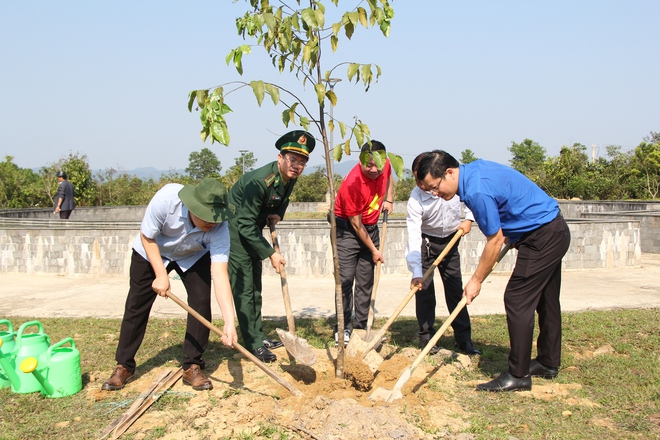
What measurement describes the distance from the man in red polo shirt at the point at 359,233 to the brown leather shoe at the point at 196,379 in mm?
1348

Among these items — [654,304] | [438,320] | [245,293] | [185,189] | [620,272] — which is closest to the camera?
[185,189]

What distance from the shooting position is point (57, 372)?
396 cm

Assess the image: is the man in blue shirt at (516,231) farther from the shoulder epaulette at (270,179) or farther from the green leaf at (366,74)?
the shoulder epaulette at (270,179)

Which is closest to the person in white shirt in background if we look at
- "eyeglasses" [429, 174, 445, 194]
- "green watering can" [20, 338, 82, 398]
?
"eyeglasses" [429, 174, 445, 194]

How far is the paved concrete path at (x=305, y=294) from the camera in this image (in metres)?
6.87

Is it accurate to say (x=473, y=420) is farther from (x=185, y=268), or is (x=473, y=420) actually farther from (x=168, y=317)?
(x=168, y=317)

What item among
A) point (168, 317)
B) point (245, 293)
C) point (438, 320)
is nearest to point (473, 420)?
point (245, 293)

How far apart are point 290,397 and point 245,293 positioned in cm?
126

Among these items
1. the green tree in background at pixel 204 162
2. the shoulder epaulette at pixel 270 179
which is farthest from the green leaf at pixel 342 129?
the green tree in background at pixel 204 162

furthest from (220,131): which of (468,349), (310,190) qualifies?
(310,190)

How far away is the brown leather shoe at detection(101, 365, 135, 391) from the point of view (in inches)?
161

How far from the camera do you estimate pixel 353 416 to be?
3398 millimetres

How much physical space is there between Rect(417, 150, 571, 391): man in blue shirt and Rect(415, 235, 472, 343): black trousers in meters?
0.86

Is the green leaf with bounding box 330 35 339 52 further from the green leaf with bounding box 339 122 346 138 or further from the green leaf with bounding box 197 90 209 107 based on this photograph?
the green leaf with bounding box 197 90 209 107
